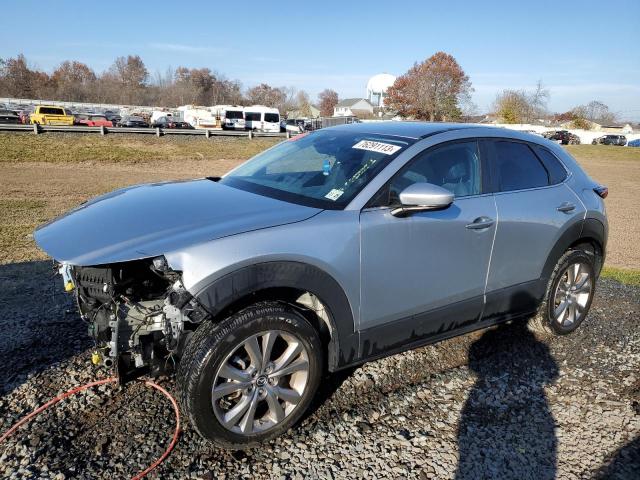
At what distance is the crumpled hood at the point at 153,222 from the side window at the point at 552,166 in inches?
89.5

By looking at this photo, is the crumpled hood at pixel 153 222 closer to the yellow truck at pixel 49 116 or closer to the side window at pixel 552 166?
the side window at pixel 552 166

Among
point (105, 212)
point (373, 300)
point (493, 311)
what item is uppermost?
point (105, 212)

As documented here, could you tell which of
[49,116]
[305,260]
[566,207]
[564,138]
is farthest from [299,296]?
[564,138]

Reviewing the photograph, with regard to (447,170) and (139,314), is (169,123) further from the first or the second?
(139,314)

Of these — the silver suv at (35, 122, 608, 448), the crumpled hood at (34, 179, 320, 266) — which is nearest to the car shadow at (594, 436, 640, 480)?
the silver suv at (35, 122, 608, 448)

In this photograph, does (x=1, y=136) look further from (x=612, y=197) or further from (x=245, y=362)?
(x=612, y=197)

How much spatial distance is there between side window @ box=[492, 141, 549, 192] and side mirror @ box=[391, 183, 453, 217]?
904 mm

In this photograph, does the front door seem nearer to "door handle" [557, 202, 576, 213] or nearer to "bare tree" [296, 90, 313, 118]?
"door handle" [557, 202, 576, 213]

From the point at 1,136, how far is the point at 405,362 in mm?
22049

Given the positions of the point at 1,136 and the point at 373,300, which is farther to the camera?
the point at 1,136

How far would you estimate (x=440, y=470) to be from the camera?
253 centimetres

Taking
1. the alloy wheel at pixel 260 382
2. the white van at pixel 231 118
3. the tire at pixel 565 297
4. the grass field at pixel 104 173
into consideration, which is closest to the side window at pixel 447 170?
the alloy wheel at pixel 260 382

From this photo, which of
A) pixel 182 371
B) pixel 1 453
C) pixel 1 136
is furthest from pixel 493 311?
pixel 1 136

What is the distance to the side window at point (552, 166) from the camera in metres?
3.92
